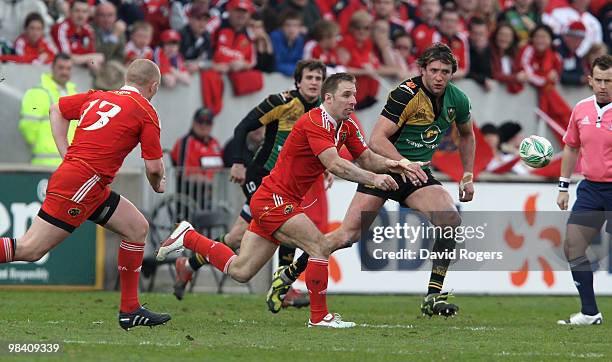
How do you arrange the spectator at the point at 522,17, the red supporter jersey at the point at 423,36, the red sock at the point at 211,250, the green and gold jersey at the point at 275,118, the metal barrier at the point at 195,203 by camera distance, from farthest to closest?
1. the spectator at the point at 522,17
2. the red supporter jersey at the point at 423,36
3. the metal barrier at the point at 195,203
4. the green and gold jersey at the point at 275,118
5. the red sock at the point at 211,250

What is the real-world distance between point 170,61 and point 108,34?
972mm

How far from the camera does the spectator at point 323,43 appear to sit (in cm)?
1919

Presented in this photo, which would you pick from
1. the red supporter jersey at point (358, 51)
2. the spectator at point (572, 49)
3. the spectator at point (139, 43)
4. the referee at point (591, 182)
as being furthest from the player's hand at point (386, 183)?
the spectator at point (572, 49)

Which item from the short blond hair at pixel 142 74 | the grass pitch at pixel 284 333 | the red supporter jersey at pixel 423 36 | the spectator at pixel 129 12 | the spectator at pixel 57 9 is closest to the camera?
the grass pitch at pixel 284 333

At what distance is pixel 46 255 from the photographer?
16.1 metres

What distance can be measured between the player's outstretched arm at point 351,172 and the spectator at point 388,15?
9882mm

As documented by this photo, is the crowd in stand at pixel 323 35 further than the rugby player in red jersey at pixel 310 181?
Yes

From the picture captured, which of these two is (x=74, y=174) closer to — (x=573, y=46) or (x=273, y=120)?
(x=273, y=120)

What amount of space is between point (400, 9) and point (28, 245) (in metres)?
12.4

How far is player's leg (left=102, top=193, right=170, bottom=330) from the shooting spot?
35.0 ft

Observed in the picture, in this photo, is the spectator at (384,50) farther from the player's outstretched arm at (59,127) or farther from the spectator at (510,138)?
the player's outstretched arm at (59,127)

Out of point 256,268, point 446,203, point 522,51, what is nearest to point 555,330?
point 446,203

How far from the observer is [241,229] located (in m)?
13.8

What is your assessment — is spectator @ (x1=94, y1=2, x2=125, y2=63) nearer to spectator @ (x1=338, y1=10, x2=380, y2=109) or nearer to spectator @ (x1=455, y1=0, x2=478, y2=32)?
spectator @ (x1=338, y1=10, x2=380, y2=109)
